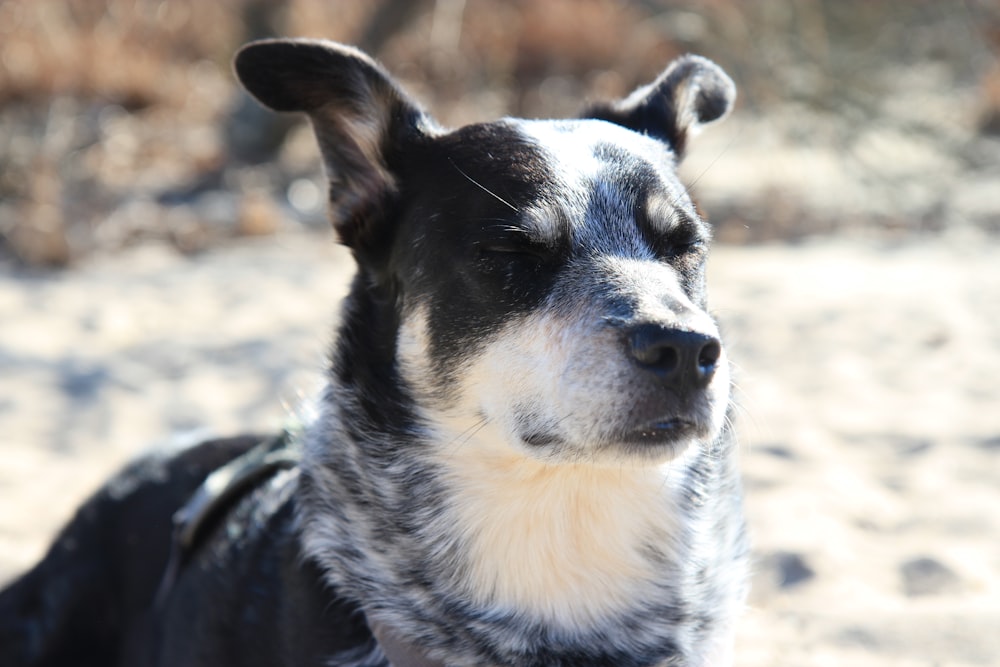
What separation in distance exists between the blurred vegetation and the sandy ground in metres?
0.83

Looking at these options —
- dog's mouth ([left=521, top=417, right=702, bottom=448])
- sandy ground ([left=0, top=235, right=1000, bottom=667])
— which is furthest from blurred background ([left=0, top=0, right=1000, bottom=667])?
dog's mouth ([left=521, top=417, right=702, bottom=448])

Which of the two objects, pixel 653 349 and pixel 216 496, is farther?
pixel 216 496

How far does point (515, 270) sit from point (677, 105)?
3.30 feet

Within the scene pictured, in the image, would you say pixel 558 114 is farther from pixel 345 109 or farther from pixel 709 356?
pixel 709 356

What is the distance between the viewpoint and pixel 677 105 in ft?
10.4

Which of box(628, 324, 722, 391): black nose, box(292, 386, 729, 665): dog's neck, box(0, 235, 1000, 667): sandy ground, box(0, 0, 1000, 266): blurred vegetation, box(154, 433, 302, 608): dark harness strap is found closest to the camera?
box(628, 324, 722, 391): black nose

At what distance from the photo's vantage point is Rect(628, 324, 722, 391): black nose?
2215mm

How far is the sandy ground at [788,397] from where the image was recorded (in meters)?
3.41

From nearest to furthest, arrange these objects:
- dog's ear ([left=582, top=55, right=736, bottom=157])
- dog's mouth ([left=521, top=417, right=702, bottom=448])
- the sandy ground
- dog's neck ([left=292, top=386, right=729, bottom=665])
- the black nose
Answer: the black nose, dog's mouth ([left=521, top=417, right=702, bottom=448]), dog's neck ([left=292, top=386, right=729, bottom=665]), dog's ear ([left=582, top=55, right=736, bottom=157]), the sandy ground

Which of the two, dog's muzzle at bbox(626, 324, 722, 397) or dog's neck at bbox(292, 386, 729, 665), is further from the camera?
dog's neck at bbox(292, 386, 729, 665)

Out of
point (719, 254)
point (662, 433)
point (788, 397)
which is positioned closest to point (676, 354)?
point (662, 433)

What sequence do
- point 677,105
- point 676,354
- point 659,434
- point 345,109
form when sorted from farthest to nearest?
point 677,105, point 345,109, point 659,434, point 676,354

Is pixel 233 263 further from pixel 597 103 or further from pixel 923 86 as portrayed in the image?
→ pixel 923 86

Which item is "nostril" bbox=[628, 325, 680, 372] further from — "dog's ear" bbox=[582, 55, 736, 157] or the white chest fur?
"dog's ear" bbox=[582, 55, 736, 157]
